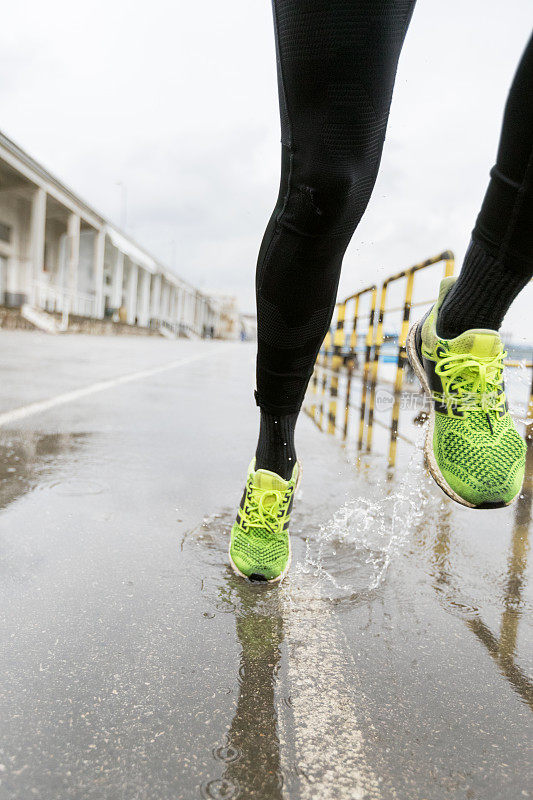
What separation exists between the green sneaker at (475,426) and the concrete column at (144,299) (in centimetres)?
3931

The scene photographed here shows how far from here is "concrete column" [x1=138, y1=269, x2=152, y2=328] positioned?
3894cm

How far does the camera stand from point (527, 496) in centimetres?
180

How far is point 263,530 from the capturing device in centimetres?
111

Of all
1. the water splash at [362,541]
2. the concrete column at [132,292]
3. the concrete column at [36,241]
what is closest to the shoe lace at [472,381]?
the water splash at [362,541]

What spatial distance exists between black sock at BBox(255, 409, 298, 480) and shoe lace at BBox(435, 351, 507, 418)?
34cm

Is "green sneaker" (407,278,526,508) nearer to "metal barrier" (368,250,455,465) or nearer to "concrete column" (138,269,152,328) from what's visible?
"metal barrier" (368,250,455,465)

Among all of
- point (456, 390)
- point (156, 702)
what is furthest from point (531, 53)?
point (156, 702)

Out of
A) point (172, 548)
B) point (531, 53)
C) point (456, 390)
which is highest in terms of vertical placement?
point (531, 53)

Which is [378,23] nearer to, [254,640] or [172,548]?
[254,640]

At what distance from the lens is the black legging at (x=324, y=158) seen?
2.56 feet

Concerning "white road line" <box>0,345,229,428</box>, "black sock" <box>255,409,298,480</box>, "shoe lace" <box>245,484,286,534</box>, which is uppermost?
"black sock" <box>255,409,298,480</box>

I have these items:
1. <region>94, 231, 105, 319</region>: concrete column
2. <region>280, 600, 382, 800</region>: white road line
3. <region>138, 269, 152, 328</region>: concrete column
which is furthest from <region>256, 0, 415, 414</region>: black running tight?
<region>138, 269, 152, 328</region>: concrete column

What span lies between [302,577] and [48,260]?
95.4 feet

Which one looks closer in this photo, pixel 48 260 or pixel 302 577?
pixel 302 577
